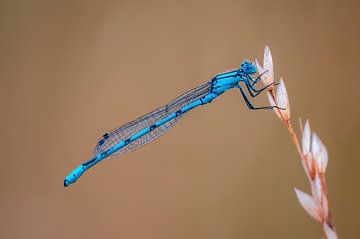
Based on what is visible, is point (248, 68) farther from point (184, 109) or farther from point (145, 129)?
point (145, 129)

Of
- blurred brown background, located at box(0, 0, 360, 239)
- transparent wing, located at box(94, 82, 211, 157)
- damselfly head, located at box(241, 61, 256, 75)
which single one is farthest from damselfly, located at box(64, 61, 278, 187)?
blurred brown background, located at box(0, 0, 360, 239)

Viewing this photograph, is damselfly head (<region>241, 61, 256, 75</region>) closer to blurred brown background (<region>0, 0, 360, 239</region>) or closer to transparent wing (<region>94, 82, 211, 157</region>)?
transparent wing (<region>94, 82, 211, 157</region>)

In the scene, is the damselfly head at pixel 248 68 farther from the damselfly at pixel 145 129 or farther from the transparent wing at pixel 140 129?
the transparent wing at pixel 140 129

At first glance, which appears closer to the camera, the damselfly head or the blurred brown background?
the damselfly head

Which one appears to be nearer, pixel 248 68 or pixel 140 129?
pixel 248 68

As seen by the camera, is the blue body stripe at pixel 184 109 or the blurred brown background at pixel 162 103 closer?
the blue body stripe at pixel 184 109

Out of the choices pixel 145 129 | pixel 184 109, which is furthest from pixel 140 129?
pixel 184 109

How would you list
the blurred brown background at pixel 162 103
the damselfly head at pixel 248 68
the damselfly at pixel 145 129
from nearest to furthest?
the damselfly head at pixel 248 68 → the damselfly at pixel 145 129 → the blurred brown background at pixel 162 103

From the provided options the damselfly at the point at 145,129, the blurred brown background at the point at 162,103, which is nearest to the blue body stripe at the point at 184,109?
the damselfly at the point at 145,129
